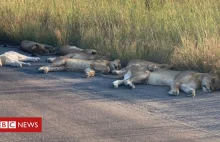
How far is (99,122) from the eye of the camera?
793 cm

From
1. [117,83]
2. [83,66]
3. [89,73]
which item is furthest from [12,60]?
[117,83]

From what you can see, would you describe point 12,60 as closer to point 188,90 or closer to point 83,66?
point 83,66

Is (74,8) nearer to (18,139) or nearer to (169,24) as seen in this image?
(169,24)

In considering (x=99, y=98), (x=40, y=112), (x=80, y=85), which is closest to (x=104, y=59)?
(x=80, y=85)

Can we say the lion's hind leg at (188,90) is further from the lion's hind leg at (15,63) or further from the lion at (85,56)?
the lion's hind leg at (15,63)

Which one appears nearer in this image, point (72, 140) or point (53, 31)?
point (72, 140)

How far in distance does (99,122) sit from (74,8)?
9105mm

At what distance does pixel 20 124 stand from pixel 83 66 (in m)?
4.07

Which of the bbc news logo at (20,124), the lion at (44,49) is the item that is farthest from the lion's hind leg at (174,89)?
the lion at (44,49)

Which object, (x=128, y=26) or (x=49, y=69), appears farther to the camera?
(x=128, y=26)

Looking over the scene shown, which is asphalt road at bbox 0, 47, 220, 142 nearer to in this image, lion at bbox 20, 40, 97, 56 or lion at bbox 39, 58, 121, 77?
lion at bbox 39, 58, 121, 77

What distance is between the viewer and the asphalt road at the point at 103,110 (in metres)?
7.32

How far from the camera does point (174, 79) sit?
10.1 metres

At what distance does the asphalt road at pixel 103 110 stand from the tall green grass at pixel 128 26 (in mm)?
1376
